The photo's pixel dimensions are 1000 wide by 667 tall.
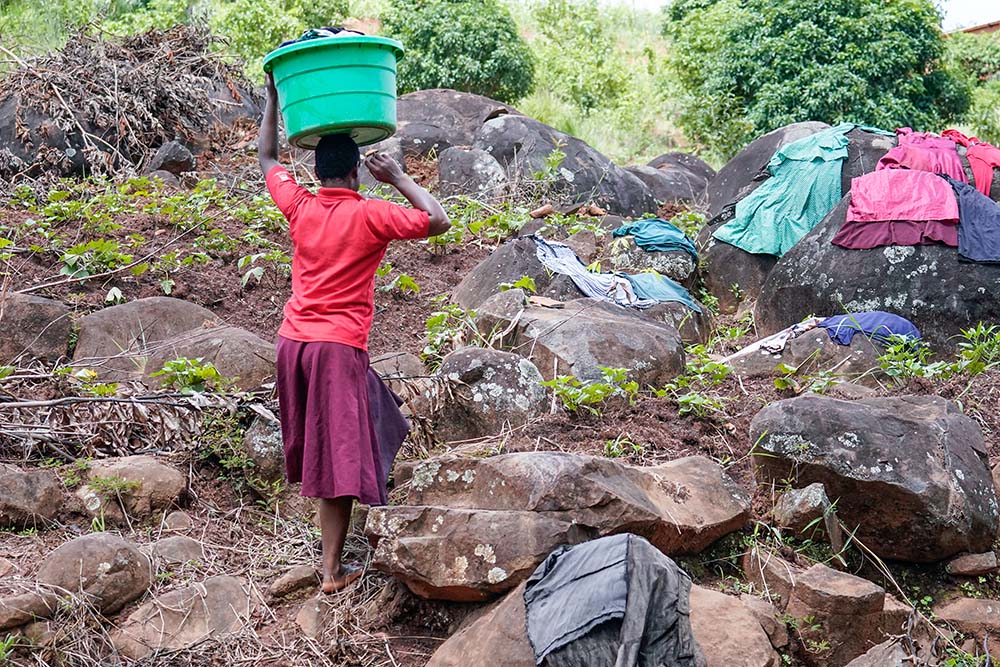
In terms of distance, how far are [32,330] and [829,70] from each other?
402 inches

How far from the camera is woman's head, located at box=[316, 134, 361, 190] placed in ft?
12.1

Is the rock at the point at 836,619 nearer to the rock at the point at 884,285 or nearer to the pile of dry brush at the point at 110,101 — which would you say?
the rock at the point at 884,285

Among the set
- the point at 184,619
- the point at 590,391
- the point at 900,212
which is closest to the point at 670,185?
the point at 900,212

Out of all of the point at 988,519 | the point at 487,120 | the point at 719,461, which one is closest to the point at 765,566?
the point at 719,461

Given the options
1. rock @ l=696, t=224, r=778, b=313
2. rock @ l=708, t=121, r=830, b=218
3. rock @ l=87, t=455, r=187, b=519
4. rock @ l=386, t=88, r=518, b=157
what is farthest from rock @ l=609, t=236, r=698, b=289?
rock @ l=87, t=455, r=187, b=519

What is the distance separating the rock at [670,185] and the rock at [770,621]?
7.68m

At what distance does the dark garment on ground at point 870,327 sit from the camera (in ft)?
20.3

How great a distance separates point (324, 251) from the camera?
3.64 meters

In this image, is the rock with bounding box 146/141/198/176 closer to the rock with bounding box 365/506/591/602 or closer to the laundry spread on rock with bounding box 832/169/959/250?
the laundry spread on rock with bounding box 832/169/959/250

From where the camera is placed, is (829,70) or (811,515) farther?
(829,70)

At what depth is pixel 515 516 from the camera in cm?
356

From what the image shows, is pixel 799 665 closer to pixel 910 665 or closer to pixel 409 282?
pixel 910 665

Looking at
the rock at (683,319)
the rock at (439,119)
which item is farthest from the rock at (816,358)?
the rock at (439,119)

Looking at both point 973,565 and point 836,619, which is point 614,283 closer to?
point 973,565
